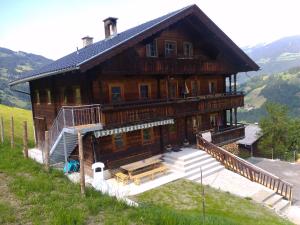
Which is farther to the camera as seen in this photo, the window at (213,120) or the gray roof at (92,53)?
the window at (213,120)

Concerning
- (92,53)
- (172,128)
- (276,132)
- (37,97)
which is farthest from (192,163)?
(276,132)

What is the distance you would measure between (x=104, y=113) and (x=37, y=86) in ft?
35.7

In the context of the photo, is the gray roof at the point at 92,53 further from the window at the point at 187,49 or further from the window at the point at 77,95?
the window at the point at 187,49

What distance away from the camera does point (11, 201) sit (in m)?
10.4

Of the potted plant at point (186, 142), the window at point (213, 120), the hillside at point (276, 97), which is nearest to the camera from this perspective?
the potted plant at point (186, 142)

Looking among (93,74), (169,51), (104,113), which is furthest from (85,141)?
(169,51)

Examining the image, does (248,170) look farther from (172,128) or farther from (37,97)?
(37,97)

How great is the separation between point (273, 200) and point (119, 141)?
9.46 meters

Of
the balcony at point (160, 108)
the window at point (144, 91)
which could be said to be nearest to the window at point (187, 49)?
the balcony at point (160, 108)

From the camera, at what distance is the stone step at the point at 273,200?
15371 mm

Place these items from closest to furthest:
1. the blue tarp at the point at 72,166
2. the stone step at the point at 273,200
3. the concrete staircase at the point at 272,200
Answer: the concrete staircase at the point at 272,200 → the stone step at the point at 273,200 → the blue tarp at the point at 72,166

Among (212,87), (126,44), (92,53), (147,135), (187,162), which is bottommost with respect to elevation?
(187,162)

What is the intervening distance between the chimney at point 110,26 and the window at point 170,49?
4658 millimetres

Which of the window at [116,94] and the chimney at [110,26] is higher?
the chimney at [110,26]
